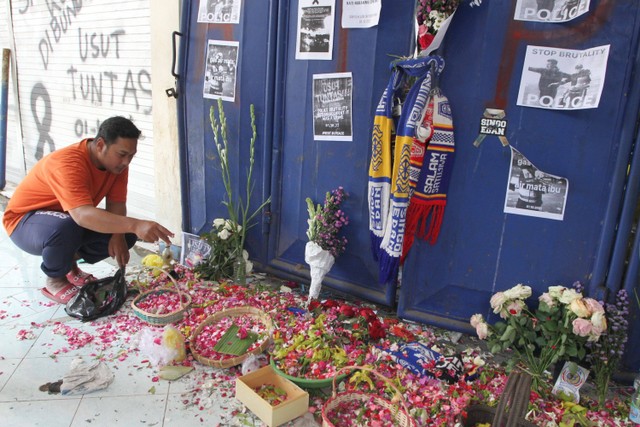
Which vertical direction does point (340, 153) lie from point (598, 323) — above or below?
above

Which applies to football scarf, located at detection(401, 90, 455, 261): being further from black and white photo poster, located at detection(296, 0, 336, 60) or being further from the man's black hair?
the man's black hair

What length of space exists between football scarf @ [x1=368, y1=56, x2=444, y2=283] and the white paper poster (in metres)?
0.34

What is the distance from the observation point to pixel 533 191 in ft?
7.51

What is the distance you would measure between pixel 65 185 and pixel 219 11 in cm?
159

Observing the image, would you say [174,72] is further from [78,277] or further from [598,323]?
[598,323]

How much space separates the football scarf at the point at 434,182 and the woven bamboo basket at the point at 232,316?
0.96 meters

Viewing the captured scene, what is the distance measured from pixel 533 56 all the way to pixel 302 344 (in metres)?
1.89

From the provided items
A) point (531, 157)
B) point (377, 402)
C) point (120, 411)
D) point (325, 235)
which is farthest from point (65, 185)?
point (531, 157)

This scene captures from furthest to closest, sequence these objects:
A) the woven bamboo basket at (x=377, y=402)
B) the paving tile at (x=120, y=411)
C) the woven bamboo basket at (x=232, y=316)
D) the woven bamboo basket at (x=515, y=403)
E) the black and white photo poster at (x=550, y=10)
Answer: the woven bamboo basket at (x=232, y=316) < the black and white photo poster at (x=550, y=10) < the paving tile at (x=120, y=411) < the woven bamboo basket at (x=377, y=402) < the woven bamboo basket at (x=515, y=403)

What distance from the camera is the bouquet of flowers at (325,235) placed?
2.85 meters

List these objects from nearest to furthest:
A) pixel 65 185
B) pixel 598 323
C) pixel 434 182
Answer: pixel 598 323 → pixel 434 182 → pixel 65 185

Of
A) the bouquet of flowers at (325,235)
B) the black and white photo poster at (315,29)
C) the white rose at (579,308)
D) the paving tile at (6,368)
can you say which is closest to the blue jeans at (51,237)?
the paving tile at (6,368)

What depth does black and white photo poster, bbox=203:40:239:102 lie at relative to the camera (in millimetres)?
3146

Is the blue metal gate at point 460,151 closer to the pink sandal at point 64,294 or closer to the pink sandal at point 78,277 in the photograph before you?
the pink sandal at point 78,277
